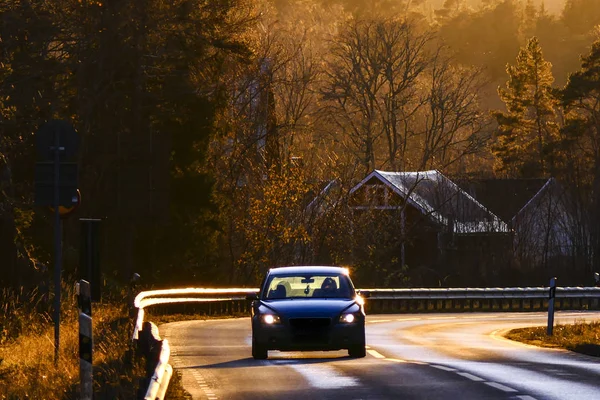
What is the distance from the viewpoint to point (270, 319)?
72.9 ft

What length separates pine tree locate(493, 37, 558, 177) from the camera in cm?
10219

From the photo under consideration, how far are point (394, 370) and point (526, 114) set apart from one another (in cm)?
9535

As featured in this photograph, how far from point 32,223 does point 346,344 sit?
2099cm

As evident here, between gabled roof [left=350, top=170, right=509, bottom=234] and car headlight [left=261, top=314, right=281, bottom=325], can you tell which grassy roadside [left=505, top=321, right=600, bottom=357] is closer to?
car headlight [left=261, top=314, right=281, bottom=325]

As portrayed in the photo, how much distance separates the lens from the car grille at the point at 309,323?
2197 cm

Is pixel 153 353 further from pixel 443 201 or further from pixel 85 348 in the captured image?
pixel 443 201

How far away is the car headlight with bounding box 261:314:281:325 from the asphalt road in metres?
0.60

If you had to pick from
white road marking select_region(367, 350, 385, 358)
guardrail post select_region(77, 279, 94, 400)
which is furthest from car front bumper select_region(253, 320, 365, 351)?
guardrail post select_region(77, 279, 94, 400)

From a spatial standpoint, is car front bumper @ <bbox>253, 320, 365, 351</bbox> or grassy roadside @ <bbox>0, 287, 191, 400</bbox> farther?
car front bumper @ <bbox>253, 320, 365, 351</bbox>

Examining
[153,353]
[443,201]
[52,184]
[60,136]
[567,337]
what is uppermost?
[443,201]

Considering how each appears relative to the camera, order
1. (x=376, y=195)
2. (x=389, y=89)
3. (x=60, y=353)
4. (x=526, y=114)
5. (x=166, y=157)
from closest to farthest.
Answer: (x=60, y=353), (x=166, y=157), (x=376, y=195), (x=389, y=89), (x=526, y=114)

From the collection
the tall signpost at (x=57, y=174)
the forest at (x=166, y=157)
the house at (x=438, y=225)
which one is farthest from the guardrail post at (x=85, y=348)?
the house at (x=438, y=225)

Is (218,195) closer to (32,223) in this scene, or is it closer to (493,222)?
(32,223)

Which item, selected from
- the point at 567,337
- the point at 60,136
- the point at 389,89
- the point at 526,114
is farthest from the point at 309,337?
the point at 526,114
